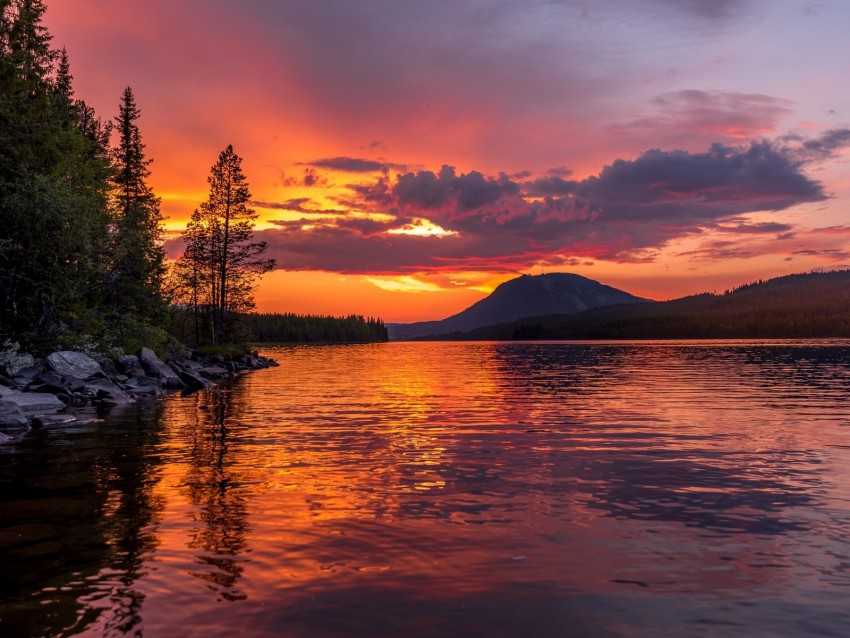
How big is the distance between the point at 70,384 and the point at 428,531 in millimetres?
29685

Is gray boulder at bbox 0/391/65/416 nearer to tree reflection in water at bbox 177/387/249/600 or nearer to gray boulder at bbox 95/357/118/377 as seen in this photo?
tree reflection in water at bbox 177/387/249/600

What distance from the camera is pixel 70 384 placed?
34.0 meters

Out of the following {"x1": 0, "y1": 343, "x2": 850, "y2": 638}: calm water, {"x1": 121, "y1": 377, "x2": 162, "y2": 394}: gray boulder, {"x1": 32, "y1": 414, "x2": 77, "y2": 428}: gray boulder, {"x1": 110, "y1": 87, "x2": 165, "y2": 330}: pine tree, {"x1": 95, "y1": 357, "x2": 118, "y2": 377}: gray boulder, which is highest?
{"x1": 110, "y1": 87, "x2": 165, "y2": 330}: pine tree

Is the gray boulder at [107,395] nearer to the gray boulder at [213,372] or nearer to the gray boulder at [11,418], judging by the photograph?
the gray boulder at [11,418]

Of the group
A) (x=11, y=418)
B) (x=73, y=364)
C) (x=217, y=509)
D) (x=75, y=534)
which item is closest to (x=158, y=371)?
(x=73, y=364)

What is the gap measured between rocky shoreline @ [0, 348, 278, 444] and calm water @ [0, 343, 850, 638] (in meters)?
3.09

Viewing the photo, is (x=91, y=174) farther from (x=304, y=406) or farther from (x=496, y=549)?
(x=496, y=549)

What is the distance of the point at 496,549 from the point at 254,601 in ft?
13.4

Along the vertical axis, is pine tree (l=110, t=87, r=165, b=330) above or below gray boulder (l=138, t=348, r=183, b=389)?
above

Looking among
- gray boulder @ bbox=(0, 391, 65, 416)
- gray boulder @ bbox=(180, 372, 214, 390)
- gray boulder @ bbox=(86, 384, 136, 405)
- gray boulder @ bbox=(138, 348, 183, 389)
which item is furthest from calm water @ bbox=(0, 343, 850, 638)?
gray boulder @ bbox=(138, 348, 183, 389)

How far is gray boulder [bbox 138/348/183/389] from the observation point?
4609 cm

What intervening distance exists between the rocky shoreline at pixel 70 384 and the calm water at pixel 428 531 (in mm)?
3093

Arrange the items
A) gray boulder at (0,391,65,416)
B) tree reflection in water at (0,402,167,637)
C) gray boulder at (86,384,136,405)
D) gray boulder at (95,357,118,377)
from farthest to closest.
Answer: gray boulder at (95,357,118,377) → gray boulder at (86,384,136,405) → gray boulder at (0,391,65,416) → tree reflection in water at (0,402,167,637)

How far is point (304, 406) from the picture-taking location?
1320 inches
